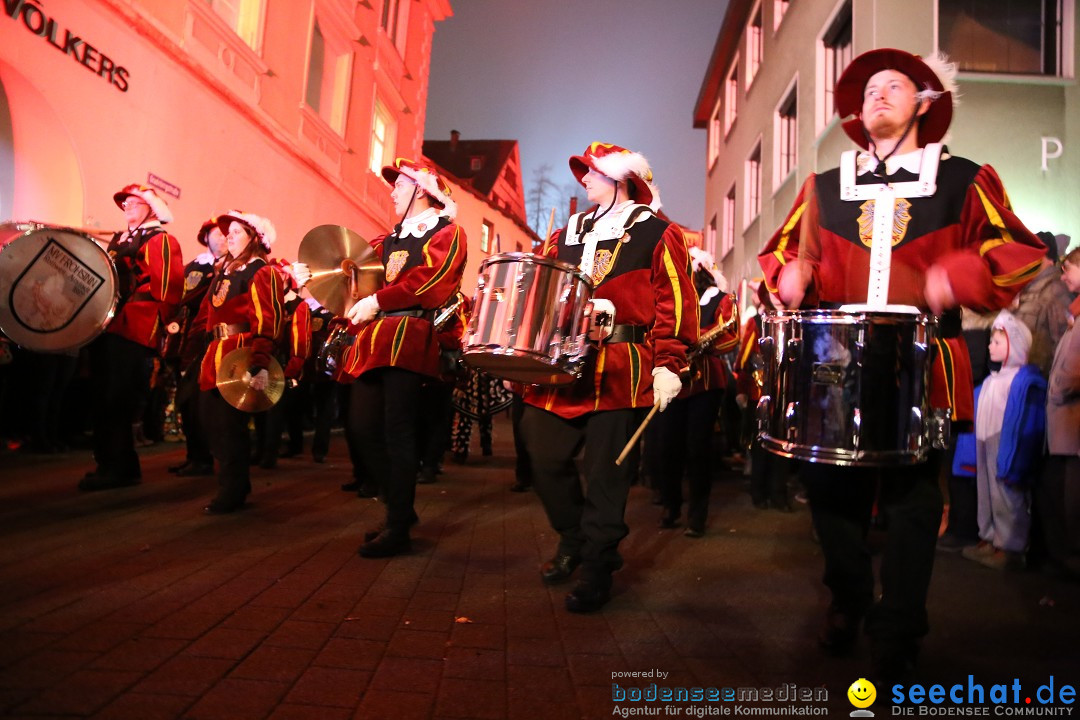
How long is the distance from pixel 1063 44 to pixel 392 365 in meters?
11.6

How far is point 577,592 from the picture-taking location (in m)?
3.09

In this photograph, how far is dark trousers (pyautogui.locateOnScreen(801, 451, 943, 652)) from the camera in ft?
7.80

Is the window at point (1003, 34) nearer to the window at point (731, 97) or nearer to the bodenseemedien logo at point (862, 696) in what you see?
the window at point (731, 97)

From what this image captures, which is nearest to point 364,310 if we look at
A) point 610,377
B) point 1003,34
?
point 610,377

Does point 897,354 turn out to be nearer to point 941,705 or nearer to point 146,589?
point 941,705

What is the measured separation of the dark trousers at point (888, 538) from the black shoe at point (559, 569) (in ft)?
4.28

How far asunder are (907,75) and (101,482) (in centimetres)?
577

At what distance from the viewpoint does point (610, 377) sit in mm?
3195

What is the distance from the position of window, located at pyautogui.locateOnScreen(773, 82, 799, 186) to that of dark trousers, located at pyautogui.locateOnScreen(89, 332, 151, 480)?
527 inches

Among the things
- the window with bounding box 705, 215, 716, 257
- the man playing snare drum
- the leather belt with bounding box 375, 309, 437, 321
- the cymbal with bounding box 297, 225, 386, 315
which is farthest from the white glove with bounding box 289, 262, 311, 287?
the window with bounding box 705, 215, 716, 257

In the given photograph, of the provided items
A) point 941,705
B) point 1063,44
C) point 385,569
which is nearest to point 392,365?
point 385,569

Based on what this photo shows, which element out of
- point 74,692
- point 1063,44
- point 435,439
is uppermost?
point 1063,44

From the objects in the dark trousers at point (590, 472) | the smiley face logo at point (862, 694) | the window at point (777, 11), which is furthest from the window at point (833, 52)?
the smiley face logo at point (862, 694)

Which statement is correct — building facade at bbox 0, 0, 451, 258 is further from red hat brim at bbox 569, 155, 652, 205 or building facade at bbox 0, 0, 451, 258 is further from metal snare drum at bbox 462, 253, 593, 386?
metal snare drum at bbox 462, 253, 593, 386
